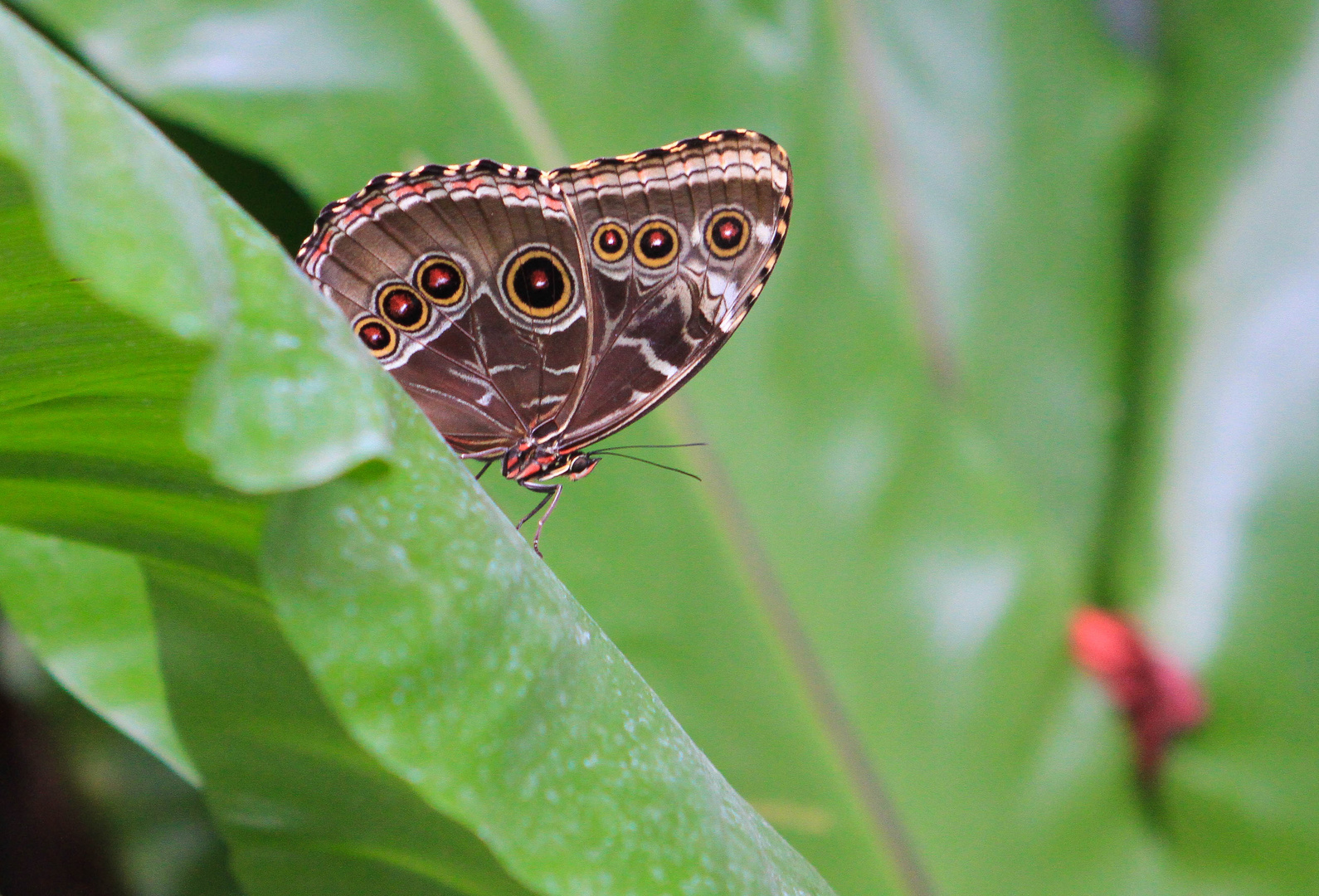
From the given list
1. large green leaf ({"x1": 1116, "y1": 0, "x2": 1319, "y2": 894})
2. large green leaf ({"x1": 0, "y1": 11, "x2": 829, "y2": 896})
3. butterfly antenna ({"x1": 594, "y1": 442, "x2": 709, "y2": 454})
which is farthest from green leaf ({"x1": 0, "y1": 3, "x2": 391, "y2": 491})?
large green leaf ({"x1": 1116, "y1": 0, "x2": 1319, "y2": 894})

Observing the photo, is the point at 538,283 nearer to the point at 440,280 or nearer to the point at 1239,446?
the point at 440,280

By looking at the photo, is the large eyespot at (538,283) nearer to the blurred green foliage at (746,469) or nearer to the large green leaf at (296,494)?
the blurred green foliage at (746,469)

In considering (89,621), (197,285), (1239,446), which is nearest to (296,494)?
(197,285)

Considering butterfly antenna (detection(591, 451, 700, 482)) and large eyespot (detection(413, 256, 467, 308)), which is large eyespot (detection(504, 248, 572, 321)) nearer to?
large eyespot (detection(413, 256, 467, 308))

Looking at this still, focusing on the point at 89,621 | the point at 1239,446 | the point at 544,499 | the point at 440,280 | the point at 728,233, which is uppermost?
the point at 1239,446

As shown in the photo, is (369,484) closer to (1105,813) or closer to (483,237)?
(483,237)

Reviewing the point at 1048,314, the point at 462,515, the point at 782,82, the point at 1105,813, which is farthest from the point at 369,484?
the point at 1048,314

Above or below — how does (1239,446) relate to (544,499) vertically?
above
